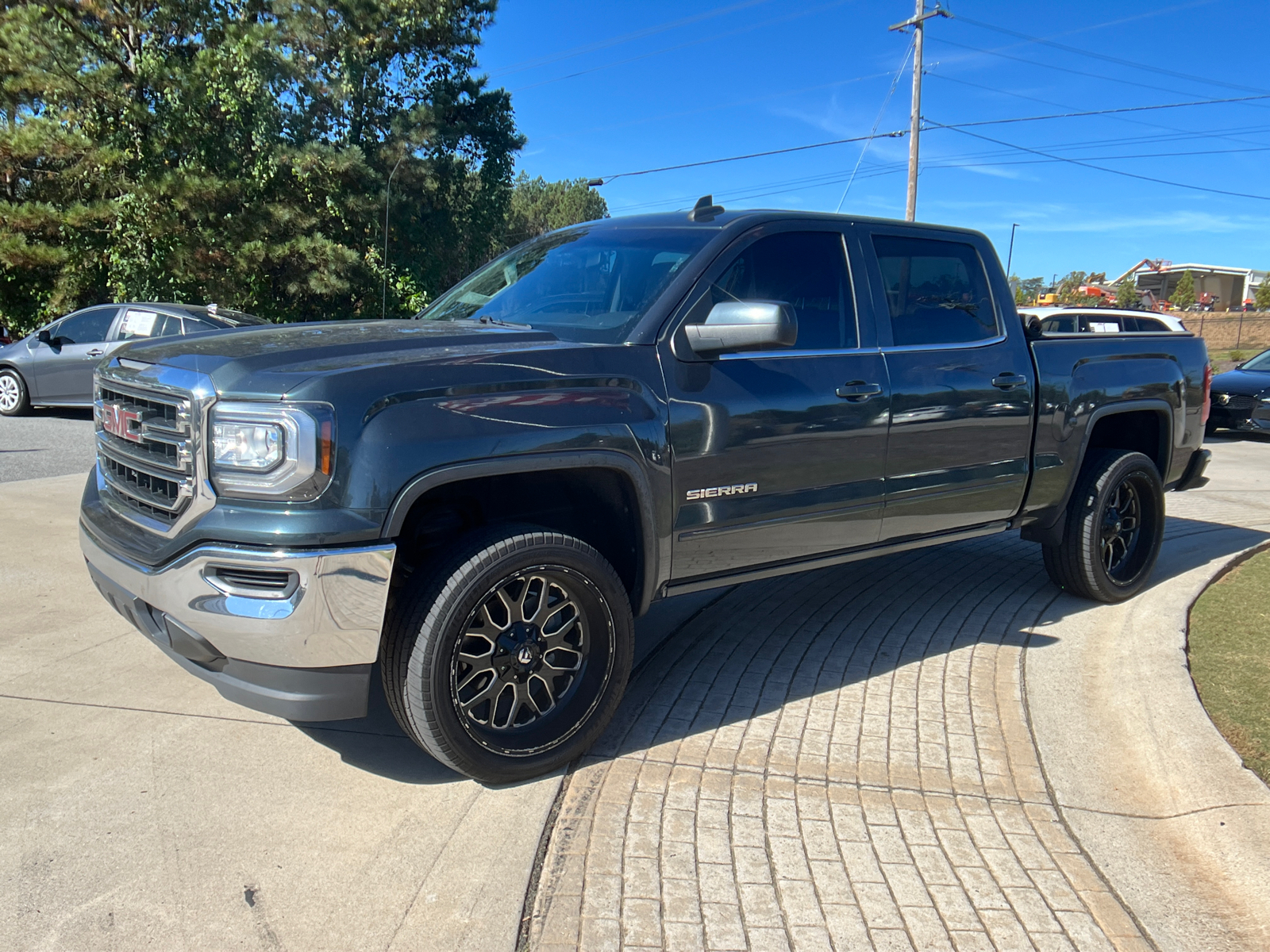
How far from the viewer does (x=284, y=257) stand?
67.9 feet

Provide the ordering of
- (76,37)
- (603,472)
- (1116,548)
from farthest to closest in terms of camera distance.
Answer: (76,37), (1116,548), (603,472)

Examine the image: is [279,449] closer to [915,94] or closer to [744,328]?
[744,328]

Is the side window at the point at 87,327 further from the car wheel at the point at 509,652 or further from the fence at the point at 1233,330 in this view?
the fence at the point at 1233,330

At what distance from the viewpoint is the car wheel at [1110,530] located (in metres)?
5.50

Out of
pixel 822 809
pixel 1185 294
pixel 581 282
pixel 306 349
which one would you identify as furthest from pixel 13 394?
pixel 1185 294

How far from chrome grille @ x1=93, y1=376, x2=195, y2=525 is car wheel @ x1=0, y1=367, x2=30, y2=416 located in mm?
10699

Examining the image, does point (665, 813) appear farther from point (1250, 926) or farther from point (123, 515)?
point (123, 515)

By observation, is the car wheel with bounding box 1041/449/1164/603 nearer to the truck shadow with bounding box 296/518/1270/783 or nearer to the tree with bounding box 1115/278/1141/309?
the truck shadow with bounding box 296/518/1270/783

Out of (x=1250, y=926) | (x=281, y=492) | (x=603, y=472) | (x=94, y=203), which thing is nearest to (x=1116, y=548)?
(x=1250, y=926)

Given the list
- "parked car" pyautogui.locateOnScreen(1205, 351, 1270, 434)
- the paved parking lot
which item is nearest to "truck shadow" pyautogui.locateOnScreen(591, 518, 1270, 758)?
the paved parking lot

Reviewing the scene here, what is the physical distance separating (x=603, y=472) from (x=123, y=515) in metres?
1.70

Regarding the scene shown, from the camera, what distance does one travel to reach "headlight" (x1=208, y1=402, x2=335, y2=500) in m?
2.88

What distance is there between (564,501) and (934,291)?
2.28 meters

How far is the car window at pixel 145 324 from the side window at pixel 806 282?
9.53 metres
